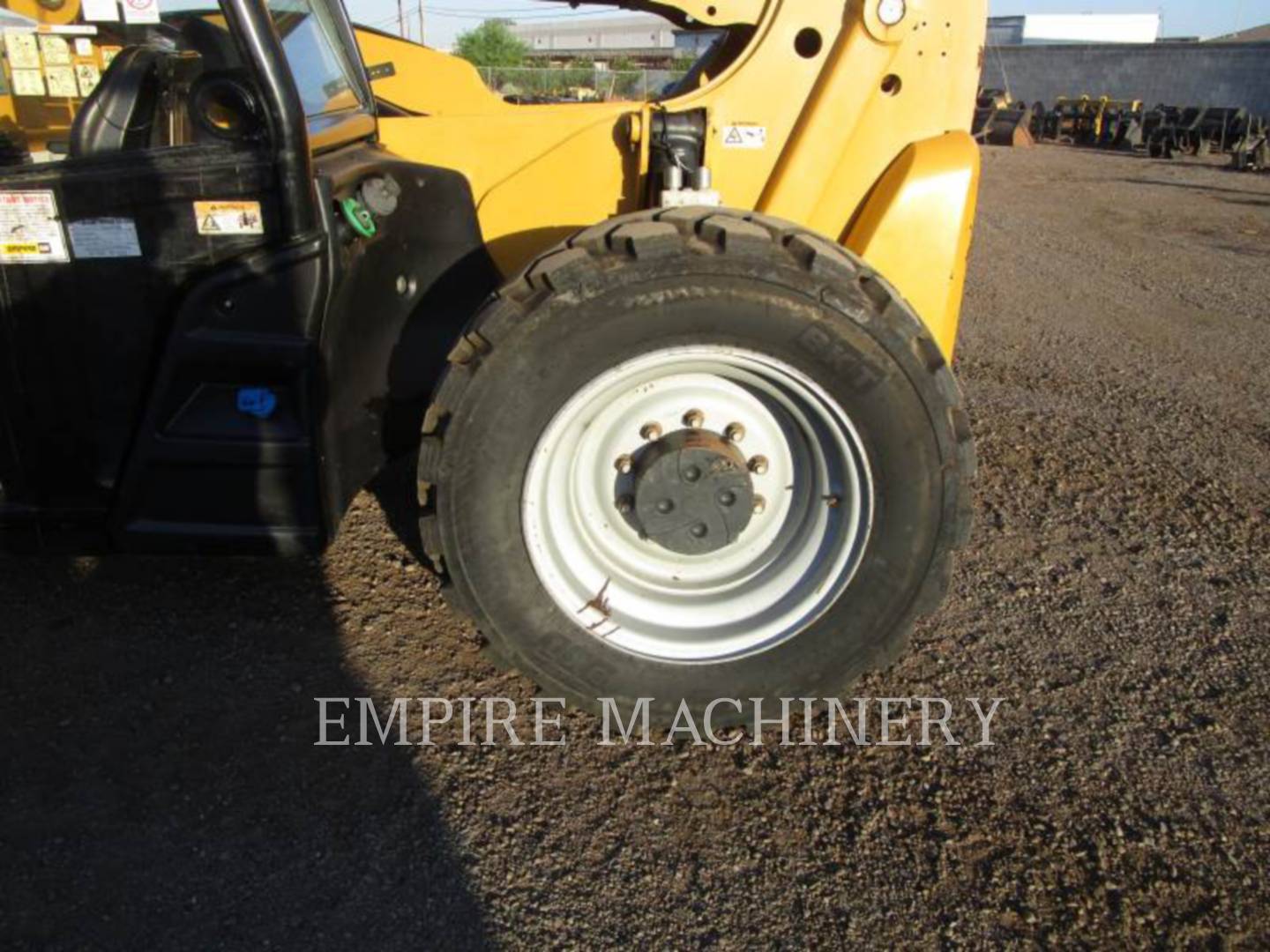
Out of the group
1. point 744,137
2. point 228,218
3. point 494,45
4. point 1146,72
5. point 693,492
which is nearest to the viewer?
point 228,218

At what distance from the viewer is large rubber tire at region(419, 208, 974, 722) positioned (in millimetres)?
2338

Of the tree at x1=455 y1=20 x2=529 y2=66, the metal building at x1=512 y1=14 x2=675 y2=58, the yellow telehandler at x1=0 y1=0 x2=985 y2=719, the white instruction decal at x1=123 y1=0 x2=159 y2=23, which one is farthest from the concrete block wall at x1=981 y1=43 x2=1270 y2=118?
the white instruction decal at x1=123 y1=0 x2=159 y2=23

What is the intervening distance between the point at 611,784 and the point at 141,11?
92.3 inches

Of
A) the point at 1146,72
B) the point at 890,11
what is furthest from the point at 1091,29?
the point at 890,11

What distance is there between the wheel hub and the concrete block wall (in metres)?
31.4

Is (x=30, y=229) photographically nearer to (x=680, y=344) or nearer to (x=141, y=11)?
(x=141, y=11)

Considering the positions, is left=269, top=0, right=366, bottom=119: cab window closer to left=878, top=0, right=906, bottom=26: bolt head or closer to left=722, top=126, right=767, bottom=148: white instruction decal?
left=722, top=126, right=767, bottom=148: white instruction decal

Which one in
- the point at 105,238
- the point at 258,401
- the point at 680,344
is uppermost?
the point at 105,238

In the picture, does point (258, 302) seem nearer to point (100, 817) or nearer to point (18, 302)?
point (18, 302)

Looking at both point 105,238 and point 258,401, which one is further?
point 258,401

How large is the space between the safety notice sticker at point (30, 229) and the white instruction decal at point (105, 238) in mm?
36

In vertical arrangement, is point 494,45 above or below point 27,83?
above

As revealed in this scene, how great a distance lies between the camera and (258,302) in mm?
2512

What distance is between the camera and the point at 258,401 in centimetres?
261
